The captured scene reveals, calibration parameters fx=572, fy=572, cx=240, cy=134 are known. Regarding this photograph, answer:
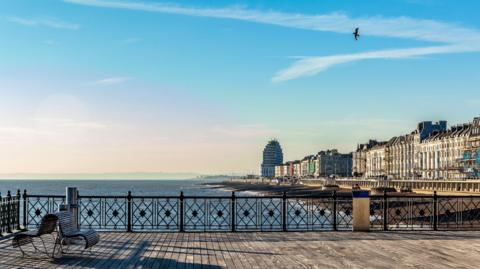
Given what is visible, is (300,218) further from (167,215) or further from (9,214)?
(9,214)

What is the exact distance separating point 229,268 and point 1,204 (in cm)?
849

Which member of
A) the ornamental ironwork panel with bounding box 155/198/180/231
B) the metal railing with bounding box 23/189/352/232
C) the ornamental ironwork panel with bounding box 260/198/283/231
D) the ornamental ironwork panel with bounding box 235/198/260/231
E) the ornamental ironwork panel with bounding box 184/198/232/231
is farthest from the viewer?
the ornamental ironwork panel with bounding box 235/198/260/231

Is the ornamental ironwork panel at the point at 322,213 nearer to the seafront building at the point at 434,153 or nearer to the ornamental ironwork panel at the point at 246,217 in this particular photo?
the ornamental ironwork panel at the point at 246,217

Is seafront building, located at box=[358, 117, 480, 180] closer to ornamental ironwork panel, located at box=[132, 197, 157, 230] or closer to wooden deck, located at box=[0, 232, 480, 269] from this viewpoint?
ornamental ironwork panel, located at box=[132, 197, 157, 230]

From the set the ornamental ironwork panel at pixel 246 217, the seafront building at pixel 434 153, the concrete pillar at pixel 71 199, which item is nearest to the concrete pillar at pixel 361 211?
the ornamental ironwork panel at pixel 246 217

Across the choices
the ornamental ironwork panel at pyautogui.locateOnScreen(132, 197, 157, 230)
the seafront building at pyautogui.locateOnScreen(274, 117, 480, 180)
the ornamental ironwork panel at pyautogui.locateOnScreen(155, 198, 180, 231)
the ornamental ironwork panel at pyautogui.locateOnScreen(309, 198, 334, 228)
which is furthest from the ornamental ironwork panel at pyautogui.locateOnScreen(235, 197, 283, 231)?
the seafront building at pyautogui.locateOnScreen(274, 117, 480, 180)

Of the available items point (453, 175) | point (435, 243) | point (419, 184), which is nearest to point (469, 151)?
point (453, 175)

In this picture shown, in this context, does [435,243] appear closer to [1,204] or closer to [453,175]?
[1,204]

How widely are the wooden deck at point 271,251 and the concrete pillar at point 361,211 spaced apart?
0.90 metres

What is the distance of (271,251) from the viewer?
1420cm

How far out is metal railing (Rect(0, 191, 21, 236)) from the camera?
17114 mm

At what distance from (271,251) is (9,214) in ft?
28.3

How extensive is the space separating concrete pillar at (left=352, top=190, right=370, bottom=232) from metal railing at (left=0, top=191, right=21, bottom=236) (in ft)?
35.9

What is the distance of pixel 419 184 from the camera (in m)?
109
